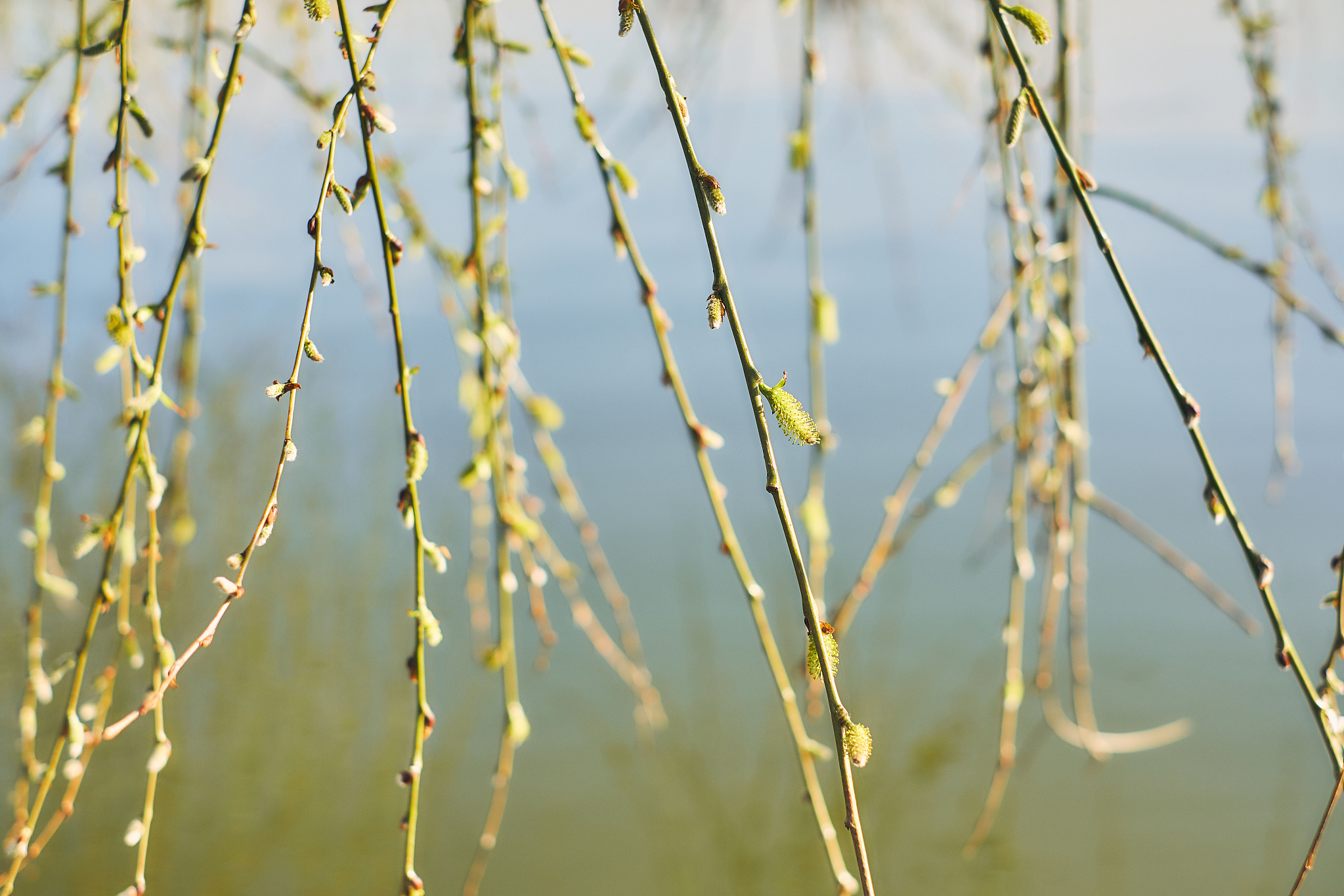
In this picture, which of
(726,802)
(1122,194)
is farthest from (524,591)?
(1122,194)

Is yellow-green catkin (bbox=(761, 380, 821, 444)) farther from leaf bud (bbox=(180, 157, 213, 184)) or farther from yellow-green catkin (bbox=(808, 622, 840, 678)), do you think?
leaf bud (bbox=(180, 157, 213, 184))

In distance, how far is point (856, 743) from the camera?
9.9 inches

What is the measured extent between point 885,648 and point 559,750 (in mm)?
381

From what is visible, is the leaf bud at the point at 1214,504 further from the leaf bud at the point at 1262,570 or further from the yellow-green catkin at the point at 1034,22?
the yellow-green catkin at the point at 1034,22

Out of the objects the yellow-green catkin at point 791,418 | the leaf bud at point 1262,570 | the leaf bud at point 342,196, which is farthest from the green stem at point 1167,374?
the leaf bud at point 342,196

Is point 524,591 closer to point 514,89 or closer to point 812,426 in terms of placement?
point 514,89

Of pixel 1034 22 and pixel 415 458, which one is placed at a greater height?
pixel 1034 22

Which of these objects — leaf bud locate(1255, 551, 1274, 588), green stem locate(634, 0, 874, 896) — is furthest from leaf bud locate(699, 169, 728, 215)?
leaf bud locate(1255, 551, 1274, 588)

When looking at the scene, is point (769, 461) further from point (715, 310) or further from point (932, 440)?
point (932, 440)

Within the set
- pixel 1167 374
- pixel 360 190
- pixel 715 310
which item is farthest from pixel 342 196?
pixel 1167 374

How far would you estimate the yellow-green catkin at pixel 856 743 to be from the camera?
9.8 inches

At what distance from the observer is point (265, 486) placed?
4.16ft

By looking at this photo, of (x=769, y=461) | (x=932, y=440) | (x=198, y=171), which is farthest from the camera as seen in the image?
(x=932, y=440)

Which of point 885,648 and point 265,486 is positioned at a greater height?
point 265,486
